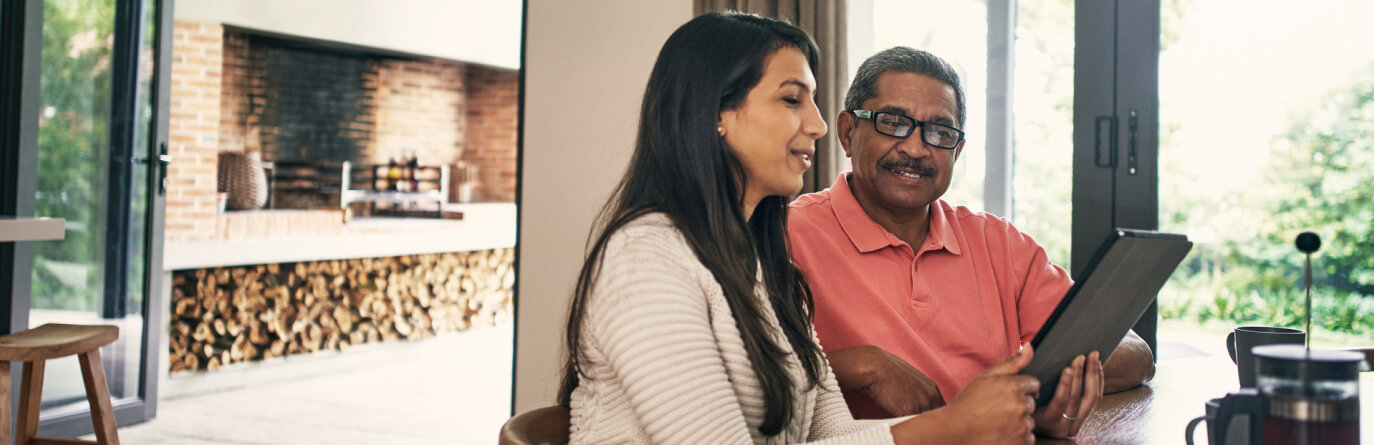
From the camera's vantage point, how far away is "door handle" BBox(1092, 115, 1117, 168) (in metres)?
2.39

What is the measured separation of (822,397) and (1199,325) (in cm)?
160

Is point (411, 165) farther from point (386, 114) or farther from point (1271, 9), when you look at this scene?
point (1271, 9)

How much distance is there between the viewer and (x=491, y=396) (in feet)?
15.3

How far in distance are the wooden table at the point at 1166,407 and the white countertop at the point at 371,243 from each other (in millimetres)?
4031

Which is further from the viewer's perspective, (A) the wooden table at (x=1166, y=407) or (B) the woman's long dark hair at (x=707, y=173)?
(A) the wooden table at (x=1166, y=407)

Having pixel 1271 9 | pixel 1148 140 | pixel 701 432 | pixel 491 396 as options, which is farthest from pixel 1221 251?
pixel 491 396

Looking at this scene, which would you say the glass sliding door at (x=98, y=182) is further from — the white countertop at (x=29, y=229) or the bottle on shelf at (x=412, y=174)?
the bottle on shelf at (x=412, y=174)

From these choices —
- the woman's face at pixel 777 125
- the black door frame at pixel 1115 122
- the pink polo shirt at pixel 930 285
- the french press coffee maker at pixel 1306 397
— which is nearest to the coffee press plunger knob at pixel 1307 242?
the french press coffee maker at pixel 1306 397

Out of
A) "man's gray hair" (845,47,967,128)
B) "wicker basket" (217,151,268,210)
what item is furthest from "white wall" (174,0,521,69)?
"man's gray hair" (845,47,967,128)

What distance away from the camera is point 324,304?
5211mm

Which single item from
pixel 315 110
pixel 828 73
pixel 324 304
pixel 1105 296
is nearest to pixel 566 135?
pixel 828 73

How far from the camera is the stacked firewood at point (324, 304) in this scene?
4625 mm

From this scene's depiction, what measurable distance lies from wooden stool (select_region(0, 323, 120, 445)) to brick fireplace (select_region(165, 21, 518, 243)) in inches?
77.7

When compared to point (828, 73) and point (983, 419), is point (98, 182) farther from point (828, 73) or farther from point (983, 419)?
point (983, 419)
